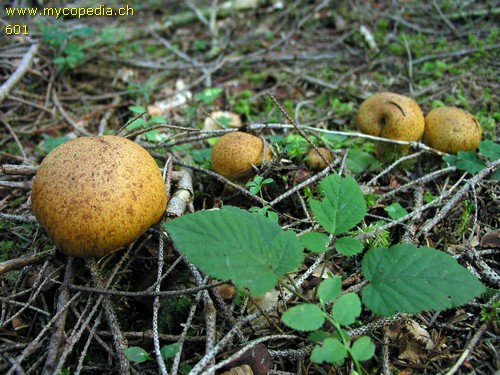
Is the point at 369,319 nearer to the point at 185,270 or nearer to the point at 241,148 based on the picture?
the point at 185,270

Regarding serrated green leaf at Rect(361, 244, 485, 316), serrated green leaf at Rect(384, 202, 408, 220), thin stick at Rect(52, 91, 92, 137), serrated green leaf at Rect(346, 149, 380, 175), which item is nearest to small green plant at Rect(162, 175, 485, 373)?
serrated green leaf at Rect(361, 244, 485, 316)

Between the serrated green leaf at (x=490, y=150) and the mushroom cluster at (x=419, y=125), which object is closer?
the serrated green leaf at (x=490, y=150)

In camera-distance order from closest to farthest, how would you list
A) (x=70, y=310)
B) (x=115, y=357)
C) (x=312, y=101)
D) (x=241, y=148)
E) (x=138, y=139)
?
1. (x=115, y=357)
2. (x=70, y=310)
3. (x=241, y=148)
4. (x=138, y=139)
5. (x=312, y=101)

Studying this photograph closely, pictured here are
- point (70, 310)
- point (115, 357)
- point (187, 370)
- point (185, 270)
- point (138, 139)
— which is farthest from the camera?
point (138, 139)

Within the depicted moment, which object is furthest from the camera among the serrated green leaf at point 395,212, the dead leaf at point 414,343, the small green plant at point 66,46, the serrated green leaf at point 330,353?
the small green plant at point 66,46

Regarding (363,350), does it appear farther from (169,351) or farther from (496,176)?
(496,176)

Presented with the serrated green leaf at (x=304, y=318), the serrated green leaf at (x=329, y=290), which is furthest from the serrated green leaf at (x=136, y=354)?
the serrated green leaf at (x=329, y=290)

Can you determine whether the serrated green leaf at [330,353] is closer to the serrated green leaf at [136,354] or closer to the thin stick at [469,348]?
the thin stick at [469,348]

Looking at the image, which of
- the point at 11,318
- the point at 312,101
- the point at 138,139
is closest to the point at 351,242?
the point at 11,318
